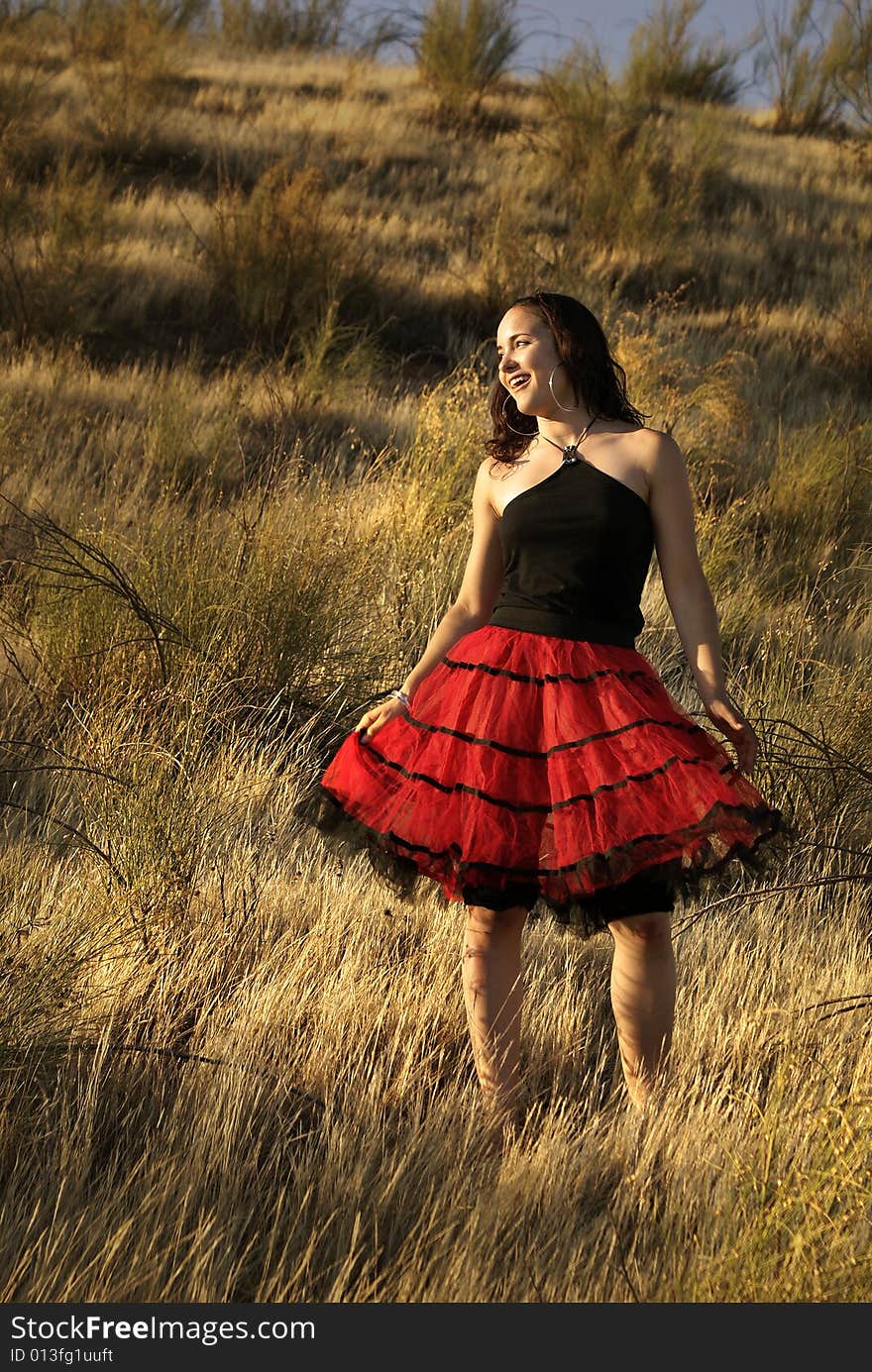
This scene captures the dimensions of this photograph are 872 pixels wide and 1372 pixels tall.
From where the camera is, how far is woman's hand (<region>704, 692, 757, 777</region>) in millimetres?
2471

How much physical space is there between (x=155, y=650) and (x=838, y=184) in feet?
45.1

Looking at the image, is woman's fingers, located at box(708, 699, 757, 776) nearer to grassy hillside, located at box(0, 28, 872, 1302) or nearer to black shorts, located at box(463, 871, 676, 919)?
black shorts, located at box(463, 871, 676, 919)

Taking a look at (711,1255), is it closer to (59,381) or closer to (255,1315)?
(255,1315)

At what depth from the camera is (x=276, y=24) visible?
2134cm

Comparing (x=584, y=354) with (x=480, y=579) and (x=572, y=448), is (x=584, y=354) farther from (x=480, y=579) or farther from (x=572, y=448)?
(x=480, y=579)

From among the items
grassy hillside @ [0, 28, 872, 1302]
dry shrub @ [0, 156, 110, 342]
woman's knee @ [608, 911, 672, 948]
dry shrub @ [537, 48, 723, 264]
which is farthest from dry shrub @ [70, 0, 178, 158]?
woman's knee @ [608, 911, 672, 948]

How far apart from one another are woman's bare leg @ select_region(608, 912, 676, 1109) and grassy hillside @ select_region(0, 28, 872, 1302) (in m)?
0.10

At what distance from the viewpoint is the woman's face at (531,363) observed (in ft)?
8.91

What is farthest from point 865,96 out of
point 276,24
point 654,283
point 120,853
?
point 120,853

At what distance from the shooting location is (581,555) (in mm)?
2639

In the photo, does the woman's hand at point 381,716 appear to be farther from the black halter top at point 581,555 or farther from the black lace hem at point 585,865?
the black halter top at point 581,555

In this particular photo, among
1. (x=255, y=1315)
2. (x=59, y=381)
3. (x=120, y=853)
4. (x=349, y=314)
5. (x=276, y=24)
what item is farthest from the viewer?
(x=276, y=24)

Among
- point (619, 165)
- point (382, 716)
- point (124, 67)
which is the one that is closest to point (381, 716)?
point (382, 716)

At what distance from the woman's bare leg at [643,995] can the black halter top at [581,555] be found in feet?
1.87
